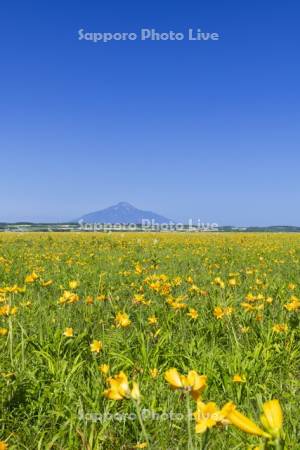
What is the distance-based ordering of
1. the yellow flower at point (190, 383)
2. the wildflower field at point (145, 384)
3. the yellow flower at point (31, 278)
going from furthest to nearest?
1. the yellow flower at point (31, 278)
2. the wildflower field at point (145, 384)
3. the yellow flower at point (190, 383)

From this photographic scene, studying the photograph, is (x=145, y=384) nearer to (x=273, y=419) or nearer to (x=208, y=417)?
(x=208, y=417)

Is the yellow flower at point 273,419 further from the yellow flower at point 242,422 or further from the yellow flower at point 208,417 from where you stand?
the yellow flower at point 208,417

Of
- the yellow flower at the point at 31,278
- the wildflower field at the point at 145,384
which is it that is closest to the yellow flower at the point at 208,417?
the wildflower field at the point at 145,384

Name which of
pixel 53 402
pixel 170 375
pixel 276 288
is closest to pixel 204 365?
pixel 53 402

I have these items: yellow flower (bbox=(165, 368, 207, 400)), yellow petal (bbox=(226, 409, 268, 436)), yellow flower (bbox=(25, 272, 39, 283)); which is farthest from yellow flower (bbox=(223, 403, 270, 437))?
yellow flower (bbox=(25, 272, 39, 283))

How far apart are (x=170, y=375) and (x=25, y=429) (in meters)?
1.51

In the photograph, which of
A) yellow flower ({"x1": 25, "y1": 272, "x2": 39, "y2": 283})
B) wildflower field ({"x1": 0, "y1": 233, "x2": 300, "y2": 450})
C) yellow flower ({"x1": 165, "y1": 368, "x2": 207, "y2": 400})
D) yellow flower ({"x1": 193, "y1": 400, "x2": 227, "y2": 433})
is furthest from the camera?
yellow flower ({"x1": 25, "y1": 272, "x2": 39, "y2": 283})

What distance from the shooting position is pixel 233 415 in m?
1.09

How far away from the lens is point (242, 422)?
1064mm

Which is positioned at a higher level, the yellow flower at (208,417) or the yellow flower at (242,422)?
the yellow flower at (242,422)

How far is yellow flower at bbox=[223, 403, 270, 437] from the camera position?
3.33 feet

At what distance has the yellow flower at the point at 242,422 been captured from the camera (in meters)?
1.01

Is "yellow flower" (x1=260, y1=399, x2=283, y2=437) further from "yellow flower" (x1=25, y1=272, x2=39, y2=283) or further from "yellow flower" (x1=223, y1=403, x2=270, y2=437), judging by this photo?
"yellow flower" (x1=25, y1=272, x2=39, y2=283)

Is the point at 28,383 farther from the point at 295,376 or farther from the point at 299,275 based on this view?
the point at 299,275
